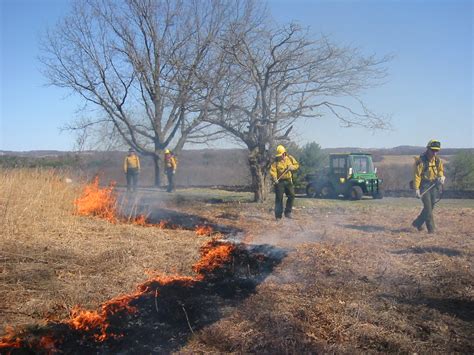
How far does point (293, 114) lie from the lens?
14.4 m

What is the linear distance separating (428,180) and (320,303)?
16.7ft

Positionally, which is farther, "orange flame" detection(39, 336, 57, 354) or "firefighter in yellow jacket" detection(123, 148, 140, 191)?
"firefighter in yellow jacket" detection(123, 148, 140, 191)

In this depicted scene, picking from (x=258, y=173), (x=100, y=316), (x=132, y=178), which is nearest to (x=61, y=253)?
(x=100, y=316)

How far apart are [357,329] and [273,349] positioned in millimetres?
896

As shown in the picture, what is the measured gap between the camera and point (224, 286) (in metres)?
5.62

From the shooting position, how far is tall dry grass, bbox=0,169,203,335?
195 inches

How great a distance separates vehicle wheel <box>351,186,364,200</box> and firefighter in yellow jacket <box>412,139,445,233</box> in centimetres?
825

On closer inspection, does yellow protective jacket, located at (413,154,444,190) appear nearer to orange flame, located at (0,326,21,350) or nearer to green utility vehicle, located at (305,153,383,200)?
orange flame, located at (0,326,21,350)

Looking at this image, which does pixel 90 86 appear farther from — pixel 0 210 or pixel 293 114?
pixel 0 210

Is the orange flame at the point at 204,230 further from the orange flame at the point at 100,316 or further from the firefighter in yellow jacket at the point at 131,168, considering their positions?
the firefighter in yellow jacket at the point at 131,168

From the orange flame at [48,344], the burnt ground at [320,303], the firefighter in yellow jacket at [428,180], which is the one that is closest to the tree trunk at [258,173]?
the burnt ground at [320,303]

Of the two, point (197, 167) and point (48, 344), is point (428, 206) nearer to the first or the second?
point (48, 344)

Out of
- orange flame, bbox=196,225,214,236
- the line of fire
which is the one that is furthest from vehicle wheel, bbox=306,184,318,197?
the line of fire

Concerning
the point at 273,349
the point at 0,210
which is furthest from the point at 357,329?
the point at 0,210
